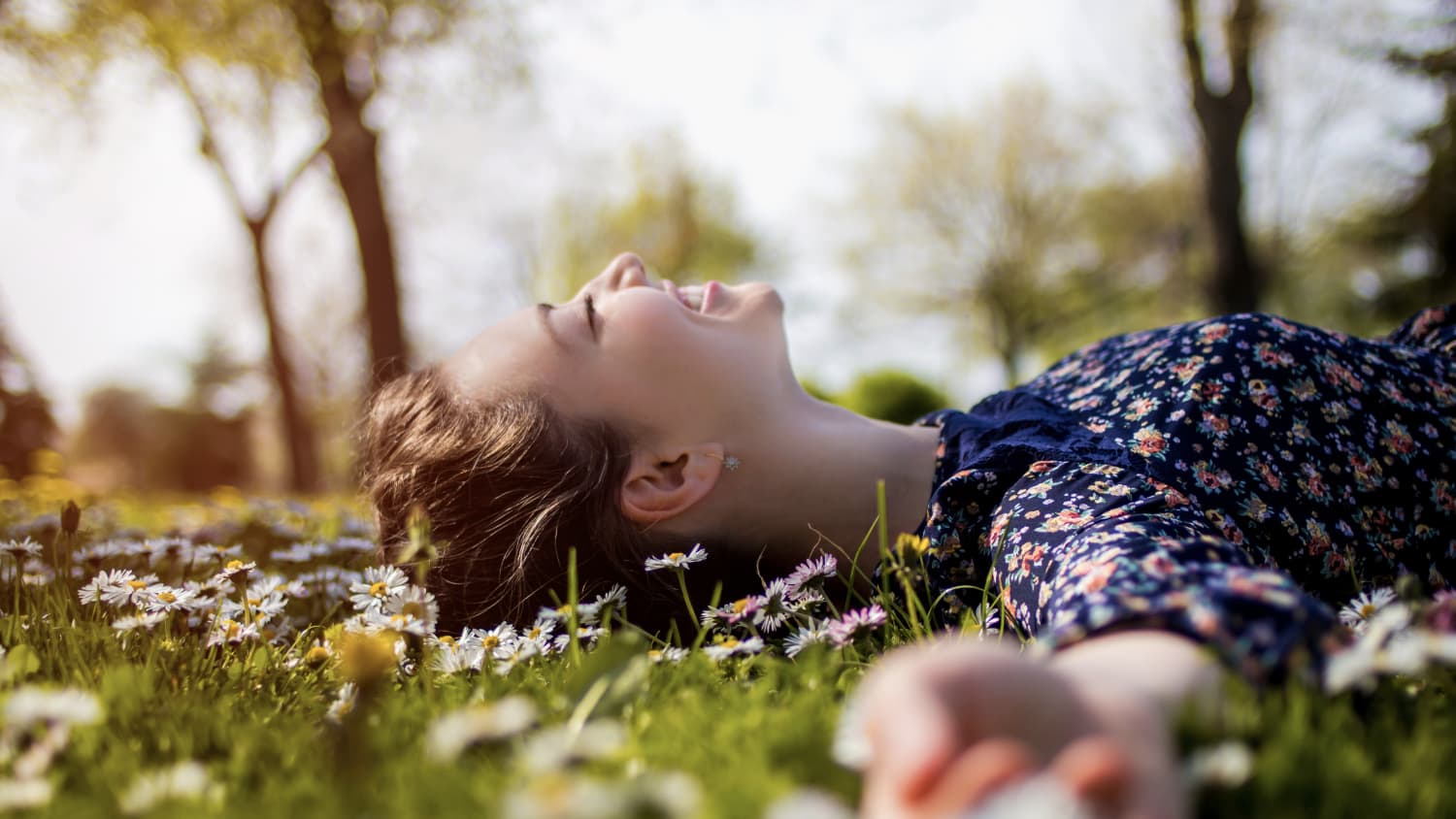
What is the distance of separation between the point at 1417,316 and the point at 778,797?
11.6 ft

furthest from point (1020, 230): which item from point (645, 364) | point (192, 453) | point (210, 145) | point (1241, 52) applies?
point (192, 453)

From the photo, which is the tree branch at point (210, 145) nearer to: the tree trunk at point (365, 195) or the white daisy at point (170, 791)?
the tree trunk at point (365, 195)

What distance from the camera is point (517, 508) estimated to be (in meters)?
2.29

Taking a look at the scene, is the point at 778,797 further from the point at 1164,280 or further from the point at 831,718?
the point at 1164,280

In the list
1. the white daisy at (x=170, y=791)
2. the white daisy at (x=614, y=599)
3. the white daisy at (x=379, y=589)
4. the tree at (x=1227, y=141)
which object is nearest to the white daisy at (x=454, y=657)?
the white daisy at (x=379, y=589)

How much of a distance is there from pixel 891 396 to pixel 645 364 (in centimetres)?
737

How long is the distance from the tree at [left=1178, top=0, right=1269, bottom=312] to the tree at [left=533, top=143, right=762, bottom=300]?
14729 millimetres

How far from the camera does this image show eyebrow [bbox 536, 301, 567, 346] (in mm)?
2400

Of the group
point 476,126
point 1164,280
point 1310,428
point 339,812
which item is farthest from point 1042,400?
point 1164,280

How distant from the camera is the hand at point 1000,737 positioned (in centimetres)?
79

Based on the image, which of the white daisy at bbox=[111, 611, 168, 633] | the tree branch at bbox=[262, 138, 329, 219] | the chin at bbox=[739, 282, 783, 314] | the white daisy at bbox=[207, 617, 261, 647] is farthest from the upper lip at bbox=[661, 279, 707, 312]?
the tree branch at bbox=[262, 138, 329, 219]

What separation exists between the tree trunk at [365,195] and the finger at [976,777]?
9.26 meters

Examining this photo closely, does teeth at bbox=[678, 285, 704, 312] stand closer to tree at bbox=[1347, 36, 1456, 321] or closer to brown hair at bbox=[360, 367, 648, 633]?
brown hair at bbox=[360, 367, 648, 633]

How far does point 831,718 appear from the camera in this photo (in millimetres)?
1217
